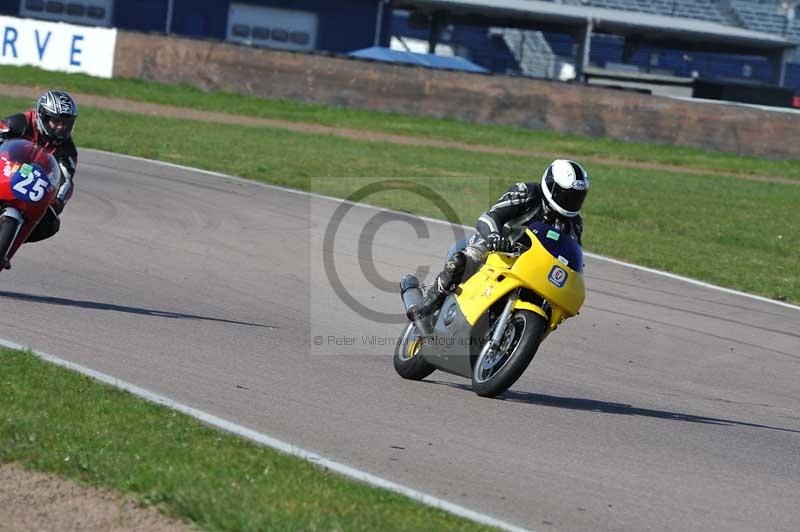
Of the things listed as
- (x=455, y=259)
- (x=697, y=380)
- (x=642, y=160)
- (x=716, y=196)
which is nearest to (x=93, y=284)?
(x=455, y=259)

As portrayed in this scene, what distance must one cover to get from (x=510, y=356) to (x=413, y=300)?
3.18 ft

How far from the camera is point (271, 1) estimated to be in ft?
163

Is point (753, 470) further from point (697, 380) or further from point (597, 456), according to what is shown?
point (697, 380)

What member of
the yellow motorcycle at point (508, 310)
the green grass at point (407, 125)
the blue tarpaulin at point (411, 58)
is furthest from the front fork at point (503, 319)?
the blue tarpaulin at point (411, 58)

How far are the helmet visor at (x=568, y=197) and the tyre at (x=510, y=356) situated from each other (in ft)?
2.34

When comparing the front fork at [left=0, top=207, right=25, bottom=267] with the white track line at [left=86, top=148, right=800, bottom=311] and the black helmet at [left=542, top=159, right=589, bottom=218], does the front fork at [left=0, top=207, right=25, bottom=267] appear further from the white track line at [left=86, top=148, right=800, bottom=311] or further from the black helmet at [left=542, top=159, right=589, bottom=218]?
the white track line at [left=86, top=148, right=800, bottom=311]

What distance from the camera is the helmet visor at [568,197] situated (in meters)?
A: 7.76

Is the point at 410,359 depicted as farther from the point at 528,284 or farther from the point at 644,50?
the point at 644,50

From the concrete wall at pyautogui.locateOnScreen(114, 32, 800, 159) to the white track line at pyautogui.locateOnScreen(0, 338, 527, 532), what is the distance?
20.9 metres

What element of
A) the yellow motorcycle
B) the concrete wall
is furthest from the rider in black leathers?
the concrete wall

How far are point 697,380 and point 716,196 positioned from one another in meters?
12.9

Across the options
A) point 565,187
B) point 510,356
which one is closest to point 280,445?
point 510,356

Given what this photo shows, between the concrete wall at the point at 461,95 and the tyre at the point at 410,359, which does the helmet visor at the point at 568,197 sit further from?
the concrete wall at the point at 461,95

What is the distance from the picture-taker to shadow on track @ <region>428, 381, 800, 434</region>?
808cm
